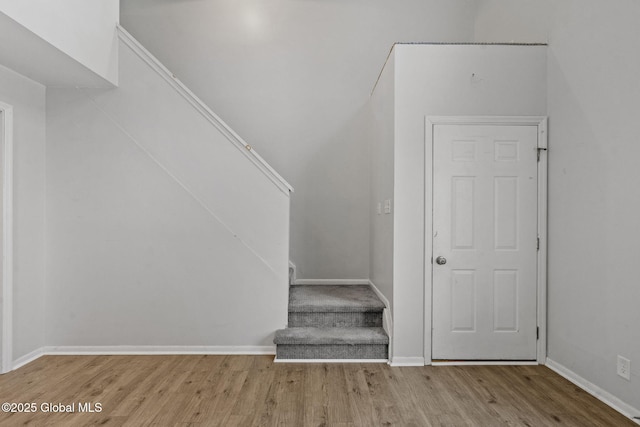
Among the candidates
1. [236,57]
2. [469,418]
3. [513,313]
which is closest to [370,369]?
[469,418]

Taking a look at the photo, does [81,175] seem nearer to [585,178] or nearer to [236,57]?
[236,57]

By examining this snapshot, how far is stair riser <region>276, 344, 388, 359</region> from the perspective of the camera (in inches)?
135

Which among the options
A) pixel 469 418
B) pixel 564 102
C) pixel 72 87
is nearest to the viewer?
pixel 469 418

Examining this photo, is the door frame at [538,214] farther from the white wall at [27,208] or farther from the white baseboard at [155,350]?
the white wall at [27,208]

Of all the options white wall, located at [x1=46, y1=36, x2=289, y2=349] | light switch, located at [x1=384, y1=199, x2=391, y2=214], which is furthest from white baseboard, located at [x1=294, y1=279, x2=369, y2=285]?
light switch, located at [x1=384, y1=199, x2=391, y2=214]

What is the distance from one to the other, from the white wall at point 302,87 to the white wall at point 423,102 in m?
1.56

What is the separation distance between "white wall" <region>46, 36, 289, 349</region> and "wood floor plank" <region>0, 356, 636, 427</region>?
311mm

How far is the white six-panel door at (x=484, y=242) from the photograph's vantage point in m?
3.37

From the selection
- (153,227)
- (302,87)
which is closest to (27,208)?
(153,227)

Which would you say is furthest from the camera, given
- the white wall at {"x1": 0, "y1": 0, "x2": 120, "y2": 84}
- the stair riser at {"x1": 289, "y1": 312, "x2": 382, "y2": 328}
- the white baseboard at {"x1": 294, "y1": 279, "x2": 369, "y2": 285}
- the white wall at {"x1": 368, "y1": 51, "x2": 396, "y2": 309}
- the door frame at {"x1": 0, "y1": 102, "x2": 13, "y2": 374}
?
the white baseboard at {"x1": 294, "y1": 279, "x2": 369, "y2": 285}

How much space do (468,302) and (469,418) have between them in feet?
3.57

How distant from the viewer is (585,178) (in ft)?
9.52

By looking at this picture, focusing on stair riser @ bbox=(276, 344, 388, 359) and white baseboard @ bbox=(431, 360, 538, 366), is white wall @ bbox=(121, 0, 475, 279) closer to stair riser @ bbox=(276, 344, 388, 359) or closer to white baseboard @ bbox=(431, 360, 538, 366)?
stair riser @ bbox=(276, 344, 388, 359)

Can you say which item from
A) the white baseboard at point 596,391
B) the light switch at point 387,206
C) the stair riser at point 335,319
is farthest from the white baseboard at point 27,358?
the white baseboard at point 596,391
